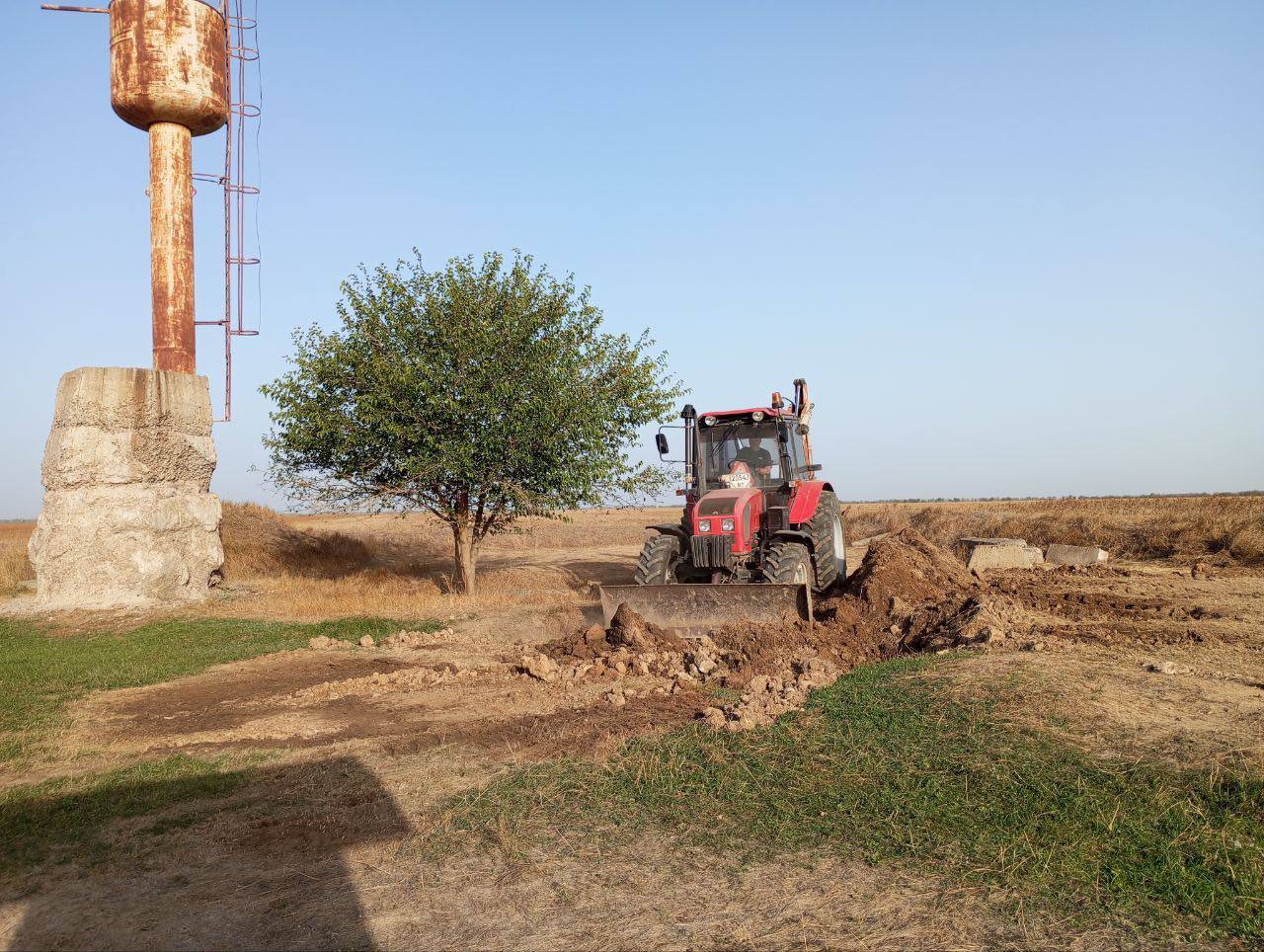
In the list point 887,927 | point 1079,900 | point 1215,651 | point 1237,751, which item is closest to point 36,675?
point 887,927

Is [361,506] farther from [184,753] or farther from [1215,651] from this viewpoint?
[1215,651]

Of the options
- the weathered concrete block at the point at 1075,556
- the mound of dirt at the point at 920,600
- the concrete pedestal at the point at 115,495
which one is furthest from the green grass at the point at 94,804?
the weathered concrete block at the point at 1075,556

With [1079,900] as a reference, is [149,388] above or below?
above

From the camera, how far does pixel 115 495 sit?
601 inches

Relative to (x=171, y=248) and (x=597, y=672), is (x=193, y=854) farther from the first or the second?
(x=171, y=248)

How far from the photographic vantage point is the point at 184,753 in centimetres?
690

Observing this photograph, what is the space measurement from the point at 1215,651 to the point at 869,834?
17.5 feet

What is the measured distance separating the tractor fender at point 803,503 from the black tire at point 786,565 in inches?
29.2

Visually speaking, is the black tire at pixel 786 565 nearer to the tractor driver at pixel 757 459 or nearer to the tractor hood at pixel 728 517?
the tractor hood at pixel 728 517

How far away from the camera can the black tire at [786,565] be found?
10.6 m

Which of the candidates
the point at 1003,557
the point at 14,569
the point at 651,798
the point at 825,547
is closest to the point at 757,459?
the point at 825,547

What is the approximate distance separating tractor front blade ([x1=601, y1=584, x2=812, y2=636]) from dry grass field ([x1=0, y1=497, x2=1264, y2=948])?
1.21 ft

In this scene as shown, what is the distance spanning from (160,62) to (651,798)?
16883mm

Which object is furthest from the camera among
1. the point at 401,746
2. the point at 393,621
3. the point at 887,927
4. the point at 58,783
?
the point at 393,621
